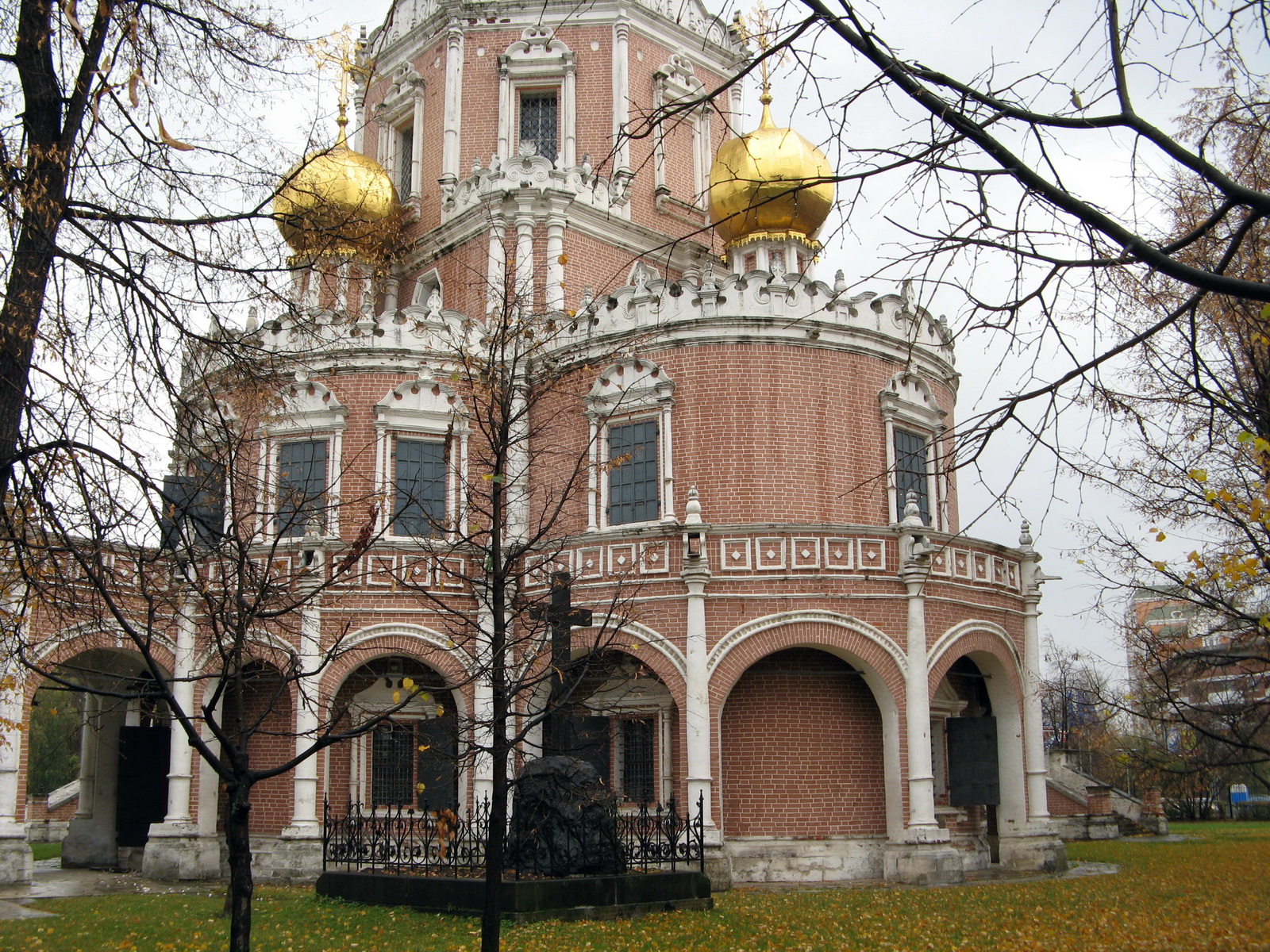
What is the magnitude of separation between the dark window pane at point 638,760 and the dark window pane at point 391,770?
3.71m

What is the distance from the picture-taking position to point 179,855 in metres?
20.2

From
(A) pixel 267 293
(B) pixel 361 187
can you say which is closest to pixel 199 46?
(A) pixel 267 293

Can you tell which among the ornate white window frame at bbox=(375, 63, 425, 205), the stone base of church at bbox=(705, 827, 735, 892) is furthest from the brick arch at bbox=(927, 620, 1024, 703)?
the ornate white window frame at bbox=(375, 63, 425, 205)

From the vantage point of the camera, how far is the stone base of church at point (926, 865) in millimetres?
18000

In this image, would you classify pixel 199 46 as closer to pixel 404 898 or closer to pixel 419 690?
pixel 419 690

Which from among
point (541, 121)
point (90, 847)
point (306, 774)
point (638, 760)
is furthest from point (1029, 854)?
point (541, 121)

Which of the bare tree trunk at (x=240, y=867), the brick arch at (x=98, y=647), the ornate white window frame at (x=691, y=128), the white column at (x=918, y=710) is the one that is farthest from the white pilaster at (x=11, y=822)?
the ornate white window frame at (x=691, y=128)

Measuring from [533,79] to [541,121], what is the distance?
94cm

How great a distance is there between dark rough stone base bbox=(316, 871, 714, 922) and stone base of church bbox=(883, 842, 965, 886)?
4580mm

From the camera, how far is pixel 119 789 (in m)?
23.5

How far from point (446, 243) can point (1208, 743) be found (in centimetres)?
1803

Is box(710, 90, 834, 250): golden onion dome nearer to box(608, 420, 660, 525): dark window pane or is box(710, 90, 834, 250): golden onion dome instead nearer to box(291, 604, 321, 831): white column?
box(608, 420, 660, 525): dark window pane

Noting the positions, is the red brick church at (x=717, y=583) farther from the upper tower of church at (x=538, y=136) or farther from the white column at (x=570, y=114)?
the white column at (x=570, y=114)

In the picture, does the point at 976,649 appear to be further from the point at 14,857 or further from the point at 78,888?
the point at 14,857
